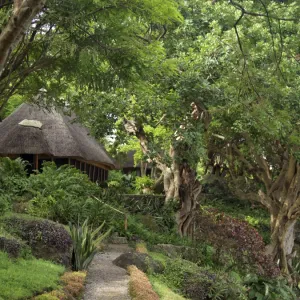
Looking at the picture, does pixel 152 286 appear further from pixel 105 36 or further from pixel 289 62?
pixel 289 62

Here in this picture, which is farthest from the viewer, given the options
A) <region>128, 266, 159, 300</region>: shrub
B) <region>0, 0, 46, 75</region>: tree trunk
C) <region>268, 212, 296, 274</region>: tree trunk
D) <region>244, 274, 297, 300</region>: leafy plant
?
<region>268, 212, 296, 274</region>: tree trunk

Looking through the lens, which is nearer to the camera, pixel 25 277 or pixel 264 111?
pixel 25 277

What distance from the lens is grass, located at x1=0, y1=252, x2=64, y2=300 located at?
352 inches

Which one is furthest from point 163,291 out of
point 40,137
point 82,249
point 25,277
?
point 40,137

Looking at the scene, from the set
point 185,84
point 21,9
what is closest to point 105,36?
point 21,9

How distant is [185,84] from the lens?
17.5m

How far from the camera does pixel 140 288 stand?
10.6 meters

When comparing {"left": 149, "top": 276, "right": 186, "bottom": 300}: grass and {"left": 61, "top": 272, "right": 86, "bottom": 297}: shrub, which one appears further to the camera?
{"left": 149, "top": 276, "right": 186, "bottom": 300}: grass

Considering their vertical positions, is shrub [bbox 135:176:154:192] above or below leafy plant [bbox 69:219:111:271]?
above

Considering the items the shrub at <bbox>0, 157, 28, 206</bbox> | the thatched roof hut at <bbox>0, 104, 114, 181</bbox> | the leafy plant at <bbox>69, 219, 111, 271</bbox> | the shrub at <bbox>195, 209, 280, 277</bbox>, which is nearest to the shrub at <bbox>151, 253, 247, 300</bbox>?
the leafy plant at <bbox>69, 219, 111, 271</bbox>

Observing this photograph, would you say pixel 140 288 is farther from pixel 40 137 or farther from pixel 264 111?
pixel 40 137

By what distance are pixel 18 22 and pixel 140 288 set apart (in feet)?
20.2

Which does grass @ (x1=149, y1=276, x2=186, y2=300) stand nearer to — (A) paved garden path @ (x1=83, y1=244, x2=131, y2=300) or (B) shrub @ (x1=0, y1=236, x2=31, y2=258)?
(A) paved garden path @ (x1=83, y1=244, x2=131, y2=300)

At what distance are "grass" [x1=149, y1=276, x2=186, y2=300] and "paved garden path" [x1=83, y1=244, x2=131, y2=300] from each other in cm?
58
